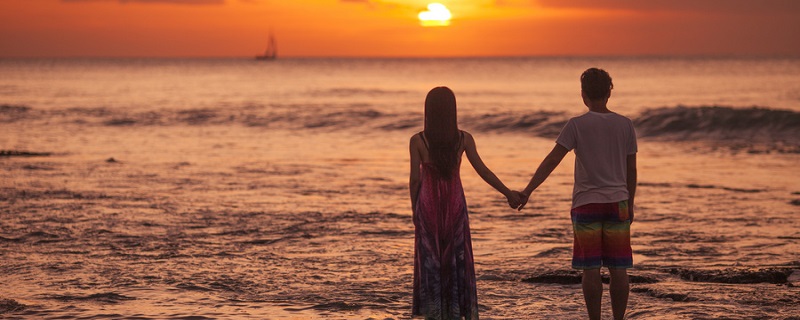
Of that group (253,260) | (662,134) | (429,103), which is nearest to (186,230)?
(253,260)

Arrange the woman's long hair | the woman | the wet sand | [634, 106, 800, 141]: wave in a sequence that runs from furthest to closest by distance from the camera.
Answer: [634, 106, 800, 141]: wave → the wet sand → the woman → the woman's long hair

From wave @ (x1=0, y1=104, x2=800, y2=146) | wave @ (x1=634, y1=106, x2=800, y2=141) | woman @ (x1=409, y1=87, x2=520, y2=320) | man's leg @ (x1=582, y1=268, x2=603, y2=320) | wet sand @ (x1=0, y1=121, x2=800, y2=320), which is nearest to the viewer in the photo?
woman @ (x1=409, y1=87, x2=520, y2=320)

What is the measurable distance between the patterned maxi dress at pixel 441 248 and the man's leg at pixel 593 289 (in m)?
0.72

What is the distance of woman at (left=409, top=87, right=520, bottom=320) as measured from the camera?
562 cm

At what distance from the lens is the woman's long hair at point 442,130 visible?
5.47 m

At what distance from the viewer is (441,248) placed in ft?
18.6

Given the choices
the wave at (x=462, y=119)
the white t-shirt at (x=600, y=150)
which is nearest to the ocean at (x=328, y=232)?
the white t-shirt at (x=600, y=150)

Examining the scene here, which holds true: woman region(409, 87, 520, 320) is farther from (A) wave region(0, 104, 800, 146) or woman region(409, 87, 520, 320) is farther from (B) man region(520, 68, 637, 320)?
(A) wave region(0, 104, 800, 146)

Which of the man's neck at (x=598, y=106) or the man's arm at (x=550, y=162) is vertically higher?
the man's neck at (x=598, y=106)

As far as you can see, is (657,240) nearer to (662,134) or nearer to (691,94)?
(662,134)

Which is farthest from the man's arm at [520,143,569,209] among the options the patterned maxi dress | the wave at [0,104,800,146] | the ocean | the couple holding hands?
the wave at [0,104,800,146]

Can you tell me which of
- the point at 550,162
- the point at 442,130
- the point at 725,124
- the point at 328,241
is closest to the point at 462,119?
the point at 725,124

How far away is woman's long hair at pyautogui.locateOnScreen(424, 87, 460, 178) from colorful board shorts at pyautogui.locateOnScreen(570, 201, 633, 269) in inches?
31.6

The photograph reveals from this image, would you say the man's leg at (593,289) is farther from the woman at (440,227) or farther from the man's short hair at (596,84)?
the man's short hair at (596,84)
